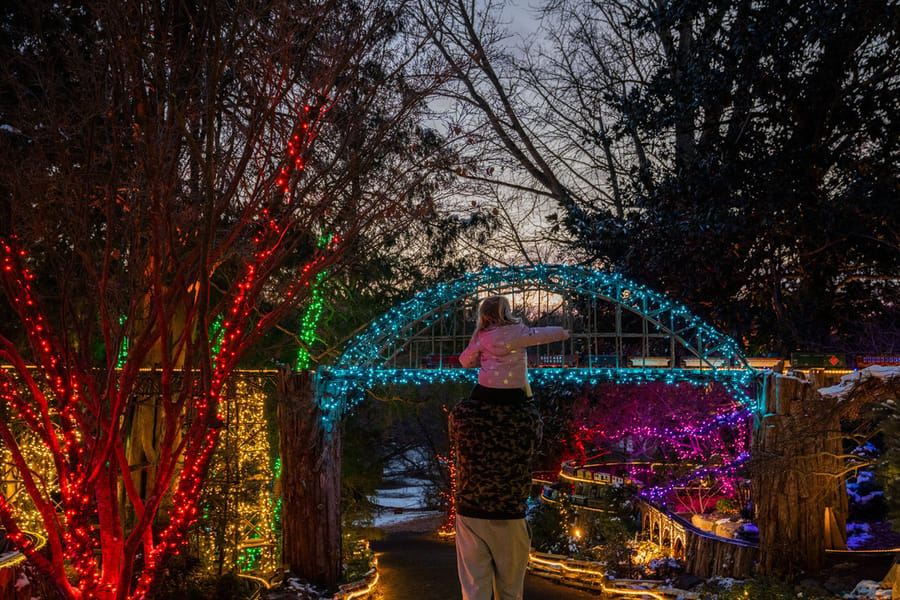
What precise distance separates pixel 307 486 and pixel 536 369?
3.20 m

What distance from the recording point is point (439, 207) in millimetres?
6742

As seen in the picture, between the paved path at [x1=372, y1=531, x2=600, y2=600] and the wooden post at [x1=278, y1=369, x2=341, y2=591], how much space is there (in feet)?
3.43

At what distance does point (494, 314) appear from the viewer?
3256 mm

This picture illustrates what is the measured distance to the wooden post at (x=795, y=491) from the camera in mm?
8016

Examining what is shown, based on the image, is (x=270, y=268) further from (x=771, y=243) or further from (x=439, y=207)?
(x=771, y=243)

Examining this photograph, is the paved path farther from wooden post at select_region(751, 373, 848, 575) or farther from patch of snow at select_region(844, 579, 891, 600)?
patch of snow at select_region(844, 579, 891, 600)

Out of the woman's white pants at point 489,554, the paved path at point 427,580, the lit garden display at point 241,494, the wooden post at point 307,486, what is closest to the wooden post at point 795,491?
the paved path at point 427,580

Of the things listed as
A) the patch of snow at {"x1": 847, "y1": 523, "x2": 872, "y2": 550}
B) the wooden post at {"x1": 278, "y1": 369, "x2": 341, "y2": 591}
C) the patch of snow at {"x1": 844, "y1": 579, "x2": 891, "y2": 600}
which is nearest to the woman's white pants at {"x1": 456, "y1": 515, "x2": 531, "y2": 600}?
the patch of snow at {"x1": 844, "y1": 579, "x2": 891, "y2": 600}

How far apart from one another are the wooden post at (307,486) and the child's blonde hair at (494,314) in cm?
643

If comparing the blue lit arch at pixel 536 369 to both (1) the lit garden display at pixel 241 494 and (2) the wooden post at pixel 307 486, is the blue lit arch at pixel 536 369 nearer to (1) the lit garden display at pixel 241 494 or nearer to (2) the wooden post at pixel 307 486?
(2) the wooden post at pixel 307 486

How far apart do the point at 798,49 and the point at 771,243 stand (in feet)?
9.38

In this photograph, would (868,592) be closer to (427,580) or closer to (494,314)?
(427,580)

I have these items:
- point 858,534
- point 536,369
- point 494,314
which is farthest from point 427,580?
point 494,314

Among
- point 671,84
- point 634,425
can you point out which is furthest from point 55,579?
point 634,425
